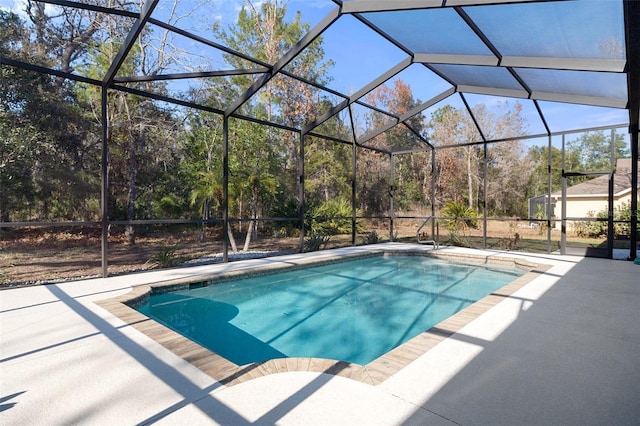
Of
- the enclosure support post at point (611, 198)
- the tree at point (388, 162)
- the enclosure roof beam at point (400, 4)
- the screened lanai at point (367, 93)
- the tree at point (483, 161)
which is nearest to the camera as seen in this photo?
the enclosure roof beam at point (400, 4)

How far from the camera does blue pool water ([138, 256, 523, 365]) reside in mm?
3857

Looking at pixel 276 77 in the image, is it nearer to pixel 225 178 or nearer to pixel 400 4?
pixel 225 178

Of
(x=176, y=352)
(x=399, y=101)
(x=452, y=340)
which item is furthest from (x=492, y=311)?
(x=399, y=101)

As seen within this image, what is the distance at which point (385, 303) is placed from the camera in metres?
5.40

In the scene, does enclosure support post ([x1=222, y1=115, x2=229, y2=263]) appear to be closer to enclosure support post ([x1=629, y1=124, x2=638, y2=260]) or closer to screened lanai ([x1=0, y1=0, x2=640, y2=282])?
screened lanai ([x1=0, y1=0, x2=640, y2=282])

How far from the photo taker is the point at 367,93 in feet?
26.9

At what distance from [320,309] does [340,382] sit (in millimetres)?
2845

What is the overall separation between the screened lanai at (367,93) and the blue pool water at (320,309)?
1.69 metres

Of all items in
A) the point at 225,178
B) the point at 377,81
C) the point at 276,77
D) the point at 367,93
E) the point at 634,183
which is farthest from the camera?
the point at 276,77

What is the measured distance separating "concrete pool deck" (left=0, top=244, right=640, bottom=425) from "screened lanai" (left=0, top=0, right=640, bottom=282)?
2825 mm

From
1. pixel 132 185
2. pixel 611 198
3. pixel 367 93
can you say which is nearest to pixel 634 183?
pixel 611 198

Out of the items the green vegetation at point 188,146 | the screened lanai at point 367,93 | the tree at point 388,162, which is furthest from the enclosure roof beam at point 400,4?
the tree at point 388,162

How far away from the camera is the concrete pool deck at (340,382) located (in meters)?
1.89

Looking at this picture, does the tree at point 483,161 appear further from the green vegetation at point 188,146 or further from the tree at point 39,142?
the tree at point 39,142
